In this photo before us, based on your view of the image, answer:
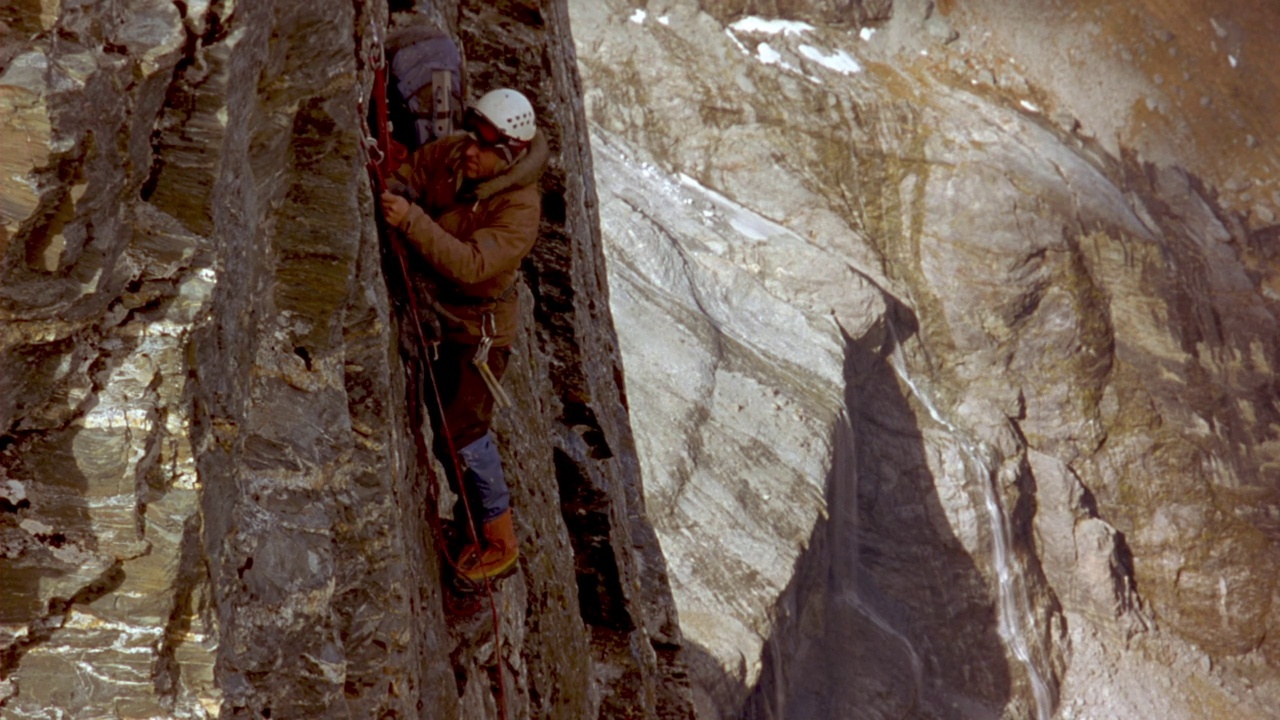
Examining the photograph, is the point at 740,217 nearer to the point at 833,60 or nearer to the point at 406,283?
the point at 833,60

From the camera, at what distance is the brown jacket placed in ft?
15.5

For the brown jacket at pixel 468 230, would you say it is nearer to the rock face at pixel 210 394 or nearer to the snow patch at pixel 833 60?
the rock face at pixel 210 394

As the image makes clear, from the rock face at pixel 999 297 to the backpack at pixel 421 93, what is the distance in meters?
15.2

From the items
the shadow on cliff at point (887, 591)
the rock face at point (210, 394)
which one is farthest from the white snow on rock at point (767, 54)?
the rock face at point (210, 394)

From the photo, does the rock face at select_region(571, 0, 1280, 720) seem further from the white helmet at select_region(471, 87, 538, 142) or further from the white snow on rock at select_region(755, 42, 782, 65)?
the white helmet at select_region(471, 87, 538, 142)

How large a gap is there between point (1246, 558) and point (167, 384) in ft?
89.6

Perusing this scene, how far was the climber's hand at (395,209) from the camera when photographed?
4.76 m

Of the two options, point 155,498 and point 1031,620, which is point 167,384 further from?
point 1031,620

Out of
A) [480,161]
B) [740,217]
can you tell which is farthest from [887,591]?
[480,161]

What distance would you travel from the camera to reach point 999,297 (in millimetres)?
26391

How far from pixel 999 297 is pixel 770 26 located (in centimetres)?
908

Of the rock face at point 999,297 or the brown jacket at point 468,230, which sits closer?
the brown jacket at point 468,230

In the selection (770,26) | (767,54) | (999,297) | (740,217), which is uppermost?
(770,26)

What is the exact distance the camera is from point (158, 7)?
3.45 metres
